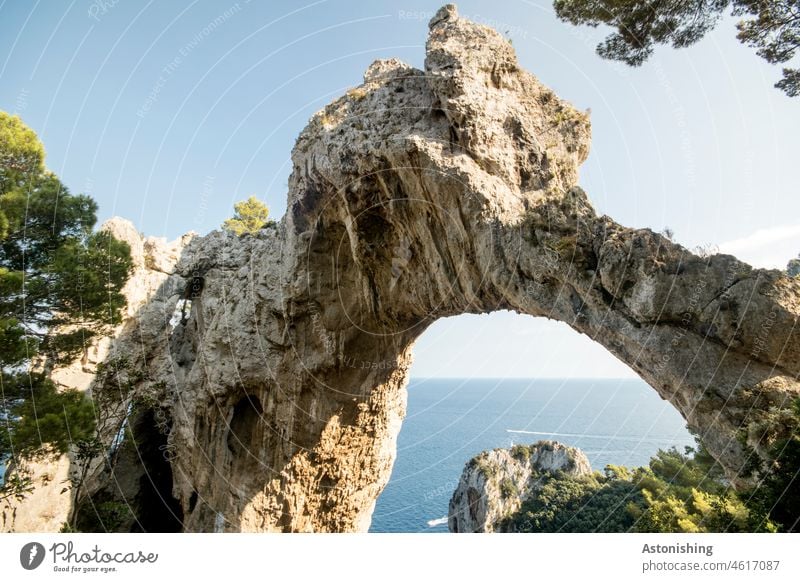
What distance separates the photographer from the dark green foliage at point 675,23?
8656 mm

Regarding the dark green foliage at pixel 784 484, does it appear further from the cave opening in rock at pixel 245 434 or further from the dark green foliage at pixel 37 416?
the cave opening in rock at pixel 245 434

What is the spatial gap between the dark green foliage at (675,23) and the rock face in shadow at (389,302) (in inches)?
81.4

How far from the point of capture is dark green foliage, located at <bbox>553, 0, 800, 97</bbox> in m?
8.66

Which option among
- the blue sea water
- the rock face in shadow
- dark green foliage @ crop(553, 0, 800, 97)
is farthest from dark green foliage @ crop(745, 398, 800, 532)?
the blue sea water

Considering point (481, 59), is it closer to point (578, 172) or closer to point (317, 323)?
point (578, 172)

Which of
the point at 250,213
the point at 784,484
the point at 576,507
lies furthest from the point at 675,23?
the point at 576,507

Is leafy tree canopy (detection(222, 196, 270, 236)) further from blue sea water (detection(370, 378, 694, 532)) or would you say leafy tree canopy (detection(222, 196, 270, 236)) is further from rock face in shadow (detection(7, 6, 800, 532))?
blue sea water (detection(370, 378, 694, 532))

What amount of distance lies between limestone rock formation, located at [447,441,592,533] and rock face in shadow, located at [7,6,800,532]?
879 inches

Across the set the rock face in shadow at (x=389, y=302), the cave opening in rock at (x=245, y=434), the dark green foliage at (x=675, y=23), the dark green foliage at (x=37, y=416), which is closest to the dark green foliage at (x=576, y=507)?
the rock face in shadow at (x=389, y=302)

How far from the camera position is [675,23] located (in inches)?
386

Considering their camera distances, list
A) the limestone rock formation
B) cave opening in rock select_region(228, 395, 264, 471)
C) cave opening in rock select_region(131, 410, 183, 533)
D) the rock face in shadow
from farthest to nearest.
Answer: the limestone rock formation, cave opening in rock select_region(131, 410, 183, 533), cave opening in rock select_region(228, 395, 264, 471), the rock face in shadow

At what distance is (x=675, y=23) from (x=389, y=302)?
1135 cm

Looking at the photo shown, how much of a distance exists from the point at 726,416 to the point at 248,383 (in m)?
14.5

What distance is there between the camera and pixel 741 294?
7082mm
